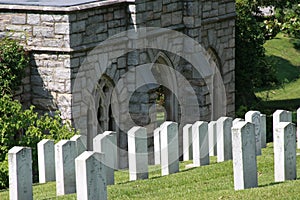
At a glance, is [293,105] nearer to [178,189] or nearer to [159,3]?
[159,3]

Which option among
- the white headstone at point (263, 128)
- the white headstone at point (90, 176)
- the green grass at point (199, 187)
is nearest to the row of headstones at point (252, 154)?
the green grass at point (199, 187)

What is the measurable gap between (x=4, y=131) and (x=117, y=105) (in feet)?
10.4

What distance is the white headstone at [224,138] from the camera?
12.9 metres

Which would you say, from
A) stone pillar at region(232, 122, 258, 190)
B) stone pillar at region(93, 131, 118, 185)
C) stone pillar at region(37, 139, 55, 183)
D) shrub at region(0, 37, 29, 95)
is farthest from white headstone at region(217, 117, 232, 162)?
shrub at region(0, 37, 29, 95)

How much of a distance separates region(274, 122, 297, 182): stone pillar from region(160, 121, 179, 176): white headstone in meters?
1.76

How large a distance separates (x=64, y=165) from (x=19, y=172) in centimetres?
75

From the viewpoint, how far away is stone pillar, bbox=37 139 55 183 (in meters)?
11.2

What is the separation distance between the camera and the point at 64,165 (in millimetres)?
10445

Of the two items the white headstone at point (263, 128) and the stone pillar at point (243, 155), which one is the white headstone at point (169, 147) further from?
the stone pillar at point (243, 155)

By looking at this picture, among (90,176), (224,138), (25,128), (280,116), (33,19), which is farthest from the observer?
(33,19)

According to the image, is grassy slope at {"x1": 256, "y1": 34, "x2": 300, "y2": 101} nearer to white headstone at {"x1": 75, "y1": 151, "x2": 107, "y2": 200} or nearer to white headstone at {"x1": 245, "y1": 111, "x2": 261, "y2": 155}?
white headstone at {"x1": 245, "y1": 111, "x2": 261, "y2": 155}

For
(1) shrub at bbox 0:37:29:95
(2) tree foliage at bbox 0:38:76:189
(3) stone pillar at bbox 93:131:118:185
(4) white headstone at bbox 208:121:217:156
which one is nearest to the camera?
(3) stone pillar at bbox 93:131:118:185

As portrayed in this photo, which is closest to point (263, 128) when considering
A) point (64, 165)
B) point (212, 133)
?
point (212, 133)

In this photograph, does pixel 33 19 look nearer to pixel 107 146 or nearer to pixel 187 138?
pixel 187 138
